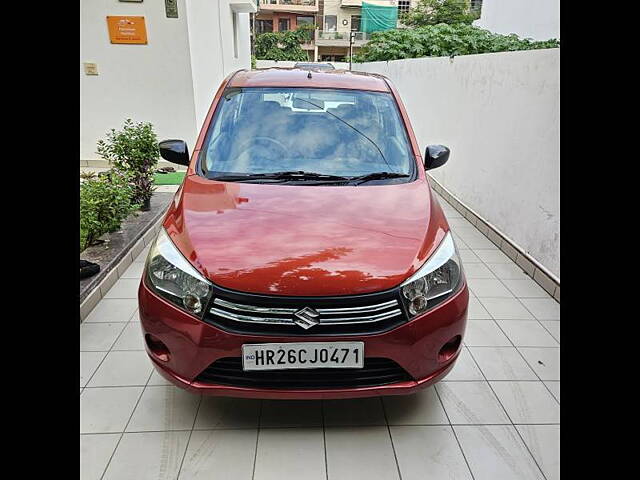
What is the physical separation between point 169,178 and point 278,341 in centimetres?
546

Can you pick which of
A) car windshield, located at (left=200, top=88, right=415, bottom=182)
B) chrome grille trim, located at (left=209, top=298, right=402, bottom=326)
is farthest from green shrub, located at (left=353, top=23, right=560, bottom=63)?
chrome grille trim, located at (left=209, top=298, right=402, bottom=326)

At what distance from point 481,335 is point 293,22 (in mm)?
41642

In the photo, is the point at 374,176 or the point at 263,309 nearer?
the point at 263,309

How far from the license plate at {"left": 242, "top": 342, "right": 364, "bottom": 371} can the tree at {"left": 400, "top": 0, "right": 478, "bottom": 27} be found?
23.3 metres

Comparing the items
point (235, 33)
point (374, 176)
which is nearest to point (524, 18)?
point (235, 33)

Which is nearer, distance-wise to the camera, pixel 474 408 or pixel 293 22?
pixel 474 408

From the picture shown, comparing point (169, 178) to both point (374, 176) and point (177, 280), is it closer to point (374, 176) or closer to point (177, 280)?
point (374, 176)

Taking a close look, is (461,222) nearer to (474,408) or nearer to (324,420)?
(474,408)

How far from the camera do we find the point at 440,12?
2219 cm

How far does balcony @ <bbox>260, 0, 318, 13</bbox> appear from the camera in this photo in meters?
38.1

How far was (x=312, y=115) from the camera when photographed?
2.96 m

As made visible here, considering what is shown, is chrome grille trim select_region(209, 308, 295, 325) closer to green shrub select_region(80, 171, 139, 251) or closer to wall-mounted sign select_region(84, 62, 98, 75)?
green shrub select_region(80, 171, 139, 251)

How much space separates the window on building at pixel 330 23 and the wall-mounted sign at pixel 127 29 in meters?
36.3
